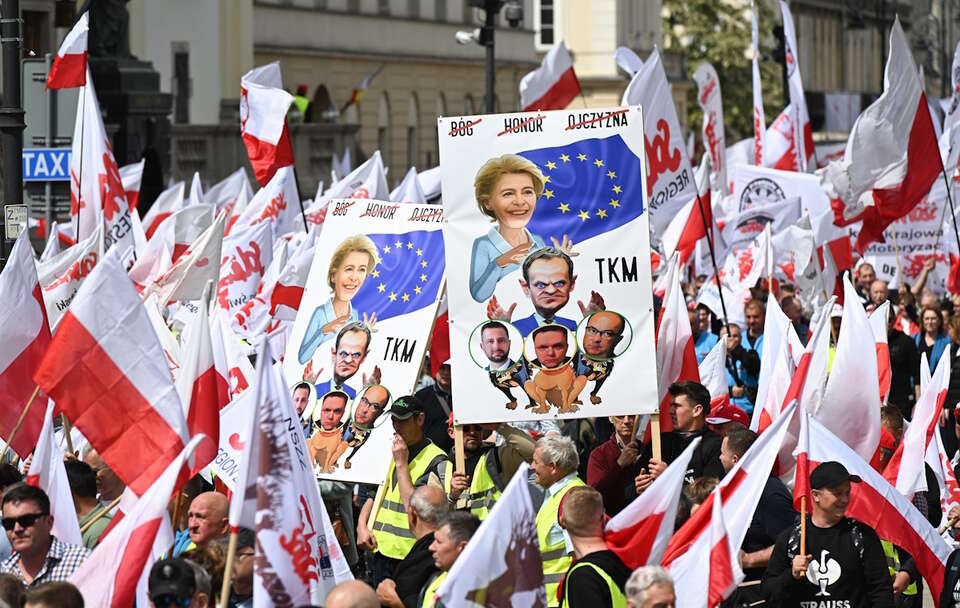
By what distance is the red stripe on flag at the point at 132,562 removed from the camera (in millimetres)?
7504

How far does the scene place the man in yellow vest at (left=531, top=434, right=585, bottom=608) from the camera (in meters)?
8.71

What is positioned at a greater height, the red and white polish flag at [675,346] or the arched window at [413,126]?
the arched window at [413,126]

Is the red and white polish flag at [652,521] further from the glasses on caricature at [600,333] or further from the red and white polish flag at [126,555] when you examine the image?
the glasses on caricature at [600,333]

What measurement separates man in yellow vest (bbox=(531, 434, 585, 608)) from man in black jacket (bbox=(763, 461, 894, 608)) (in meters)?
0.94

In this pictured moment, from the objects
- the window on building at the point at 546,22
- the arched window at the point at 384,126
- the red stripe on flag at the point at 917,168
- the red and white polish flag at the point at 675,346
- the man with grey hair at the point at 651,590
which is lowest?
the man with grey hair at the point at 651,590

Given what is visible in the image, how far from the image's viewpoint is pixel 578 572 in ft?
24.9

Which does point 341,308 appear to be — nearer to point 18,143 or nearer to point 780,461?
point 780,461

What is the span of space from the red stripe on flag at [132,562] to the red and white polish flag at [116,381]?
835mm

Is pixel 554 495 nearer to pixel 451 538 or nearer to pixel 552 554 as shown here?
pixel 552 554

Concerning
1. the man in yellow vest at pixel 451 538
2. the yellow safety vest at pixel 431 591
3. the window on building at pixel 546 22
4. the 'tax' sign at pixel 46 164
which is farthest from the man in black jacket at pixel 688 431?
the window on building at pixel 546 22

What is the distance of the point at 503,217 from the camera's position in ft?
32.6

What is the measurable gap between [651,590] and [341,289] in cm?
439

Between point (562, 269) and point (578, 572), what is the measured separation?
2540 millimetres

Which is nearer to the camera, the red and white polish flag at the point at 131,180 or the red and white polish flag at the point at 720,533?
the red and white polish flag at the point at 720,533
